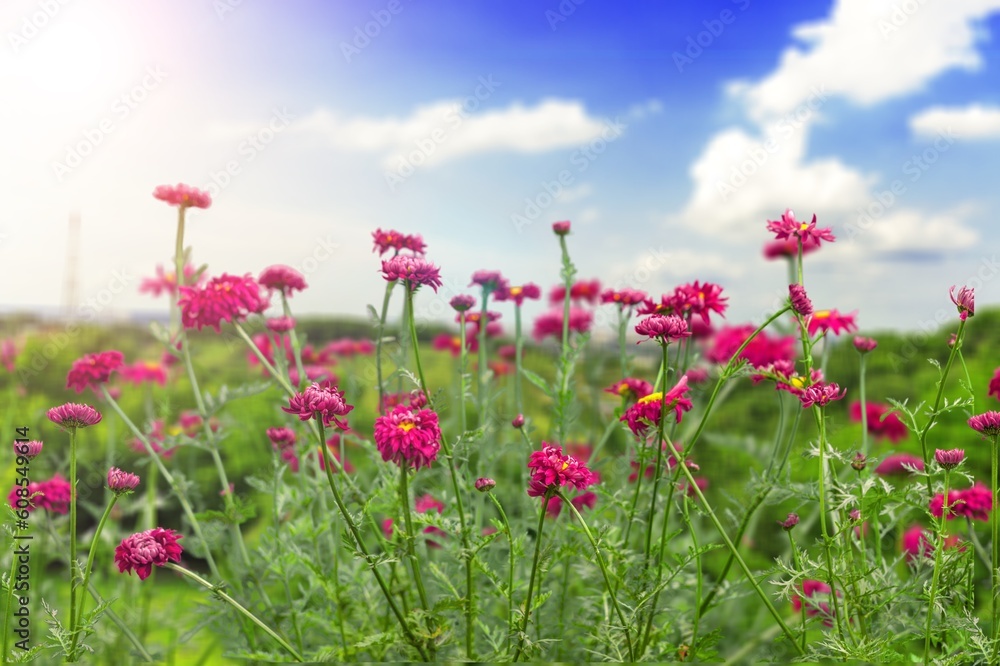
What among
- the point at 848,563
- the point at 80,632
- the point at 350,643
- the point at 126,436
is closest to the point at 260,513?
the point at 126,436

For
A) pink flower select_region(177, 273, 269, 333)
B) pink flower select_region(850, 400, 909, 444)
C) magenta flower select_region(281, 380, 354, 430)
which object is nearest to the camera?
magenta flower select_region(281, 380, 354, 430)

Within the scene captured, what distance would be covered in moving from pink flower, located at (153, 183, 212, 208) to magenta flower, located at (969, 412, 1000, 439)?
1414 mm

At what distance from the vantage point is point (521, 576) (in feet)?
5.21

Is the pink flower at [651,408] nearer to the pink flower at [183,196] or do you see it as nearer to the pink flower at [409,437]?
the pink flower at [409,437]

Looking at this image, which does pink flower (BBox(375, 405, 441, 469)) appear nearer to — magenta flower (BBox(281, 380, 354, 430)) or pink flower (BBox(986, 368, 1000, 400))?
magenta flower (BBox(281, 380, 354, 430))

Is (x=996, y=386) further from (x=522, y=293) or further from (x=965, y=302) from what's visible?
(x=522, y=293)

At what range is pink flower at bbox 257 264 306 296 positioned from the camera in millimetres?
1574

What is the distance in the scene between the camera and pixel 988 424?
43.4 inches

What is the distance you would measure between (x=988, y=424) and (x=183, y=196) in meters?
1.46

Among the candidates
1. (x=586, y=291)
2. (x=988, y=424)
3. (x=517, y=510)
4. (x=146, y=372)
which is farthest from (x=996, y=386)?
(x=146, y=372)

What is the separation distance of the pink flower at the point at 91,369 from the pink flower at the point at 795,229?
124cm

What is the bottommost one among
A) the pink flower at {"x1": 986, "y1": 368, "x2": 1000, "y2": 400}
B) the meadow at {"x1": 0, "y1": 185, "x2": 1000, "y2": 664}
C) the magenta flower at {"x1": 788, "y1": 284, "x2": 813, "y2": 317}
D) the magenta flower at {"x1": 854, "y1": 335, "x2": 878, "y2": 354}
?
the meadow at {"x1": 0, "y1": 185, "x2": 1000, "y2": 664}

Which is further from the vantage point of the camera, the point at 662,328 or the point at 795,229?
the point at 795,229

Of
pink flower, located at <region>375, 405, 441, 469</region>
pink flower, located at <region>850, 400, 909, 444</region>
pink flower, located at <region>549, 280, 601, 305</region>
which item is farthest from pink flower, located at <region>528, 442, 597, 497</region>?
pink flower, located at <region>850, 400, 909, 444</region>
